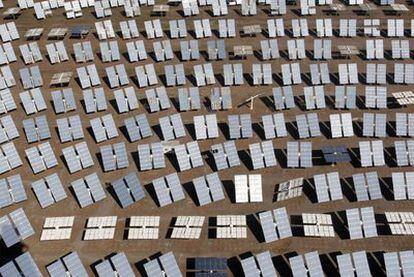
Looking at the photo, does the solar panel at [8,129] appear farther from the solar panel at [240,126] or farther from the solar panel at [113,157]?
the solar panel at [240,126]

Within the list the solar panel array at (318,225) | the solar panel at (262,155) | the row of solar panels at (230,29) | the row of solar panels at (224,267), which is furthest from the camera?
the row of solar panels at (230,29)

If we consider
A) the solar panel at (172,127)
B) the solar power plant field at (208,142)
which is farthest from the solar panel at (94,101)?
the solar panel at (172,127)

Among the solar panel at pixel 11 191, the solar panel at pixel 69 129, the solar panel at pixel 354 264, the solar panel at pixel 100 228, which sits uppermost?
the solar panel at pixel 69 129

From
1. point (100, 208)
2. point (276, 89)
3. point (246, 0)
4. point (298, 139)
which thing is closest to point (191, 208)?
point (100, 208)

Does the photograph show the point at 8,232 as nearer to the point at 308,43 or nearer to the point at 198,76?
the point at 198,76

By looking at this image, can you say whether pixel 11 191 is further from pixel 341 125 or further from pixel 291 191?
A: pixel 341 125

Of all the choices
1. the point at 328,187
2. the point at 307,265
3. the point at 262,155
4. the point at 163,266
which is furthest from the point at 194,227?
the point at 328,187

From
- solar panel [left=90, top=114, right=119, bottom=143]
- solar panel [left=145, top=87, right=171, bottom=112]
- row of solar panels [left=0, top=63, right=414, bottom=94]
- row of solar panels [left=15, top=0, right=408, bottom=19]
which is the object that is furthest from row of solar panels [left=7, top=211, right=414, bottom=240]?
row of solar panels [left=15, top=0, right=408, bottom=19]
